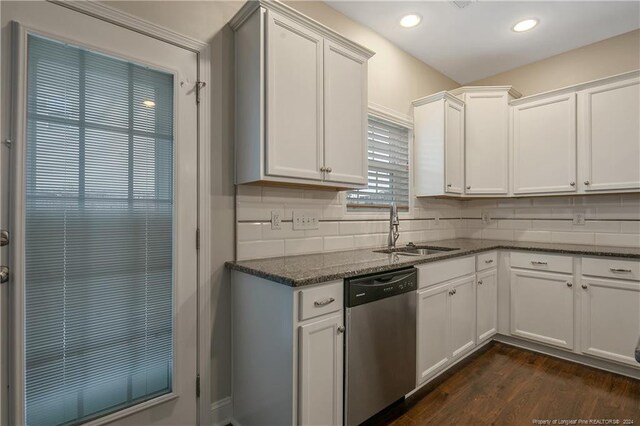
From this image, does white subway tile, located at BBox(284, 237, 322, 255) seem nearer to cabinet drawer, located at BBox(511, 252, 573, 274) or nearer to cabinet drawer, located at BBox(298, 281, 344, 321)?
cabinet drawer, located at BBox(298, 281, 344, 321)

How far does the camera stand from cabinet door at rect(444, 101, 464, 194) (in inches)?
124

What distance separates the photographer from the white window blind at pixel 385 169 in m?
2.83

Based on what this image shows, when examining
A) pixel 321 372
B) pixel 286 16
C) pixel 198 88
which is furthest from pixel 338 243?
pixel 286 16

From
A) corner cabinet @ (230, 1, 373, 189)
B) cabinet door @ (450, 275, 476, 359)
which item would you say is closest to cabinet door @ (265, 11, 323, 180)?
corner cabinet @ (230, 1, 373, 189)

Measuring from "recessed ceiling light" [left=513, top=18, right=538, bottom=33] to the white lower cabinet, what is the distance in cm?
213

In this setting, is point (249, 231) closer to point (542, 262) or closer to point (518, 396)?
point (518, 396)

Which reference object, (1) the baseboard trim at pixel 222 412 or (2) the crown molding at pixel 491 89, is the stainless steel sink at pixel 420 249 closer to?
(2) the crown molding at pixel 491 89

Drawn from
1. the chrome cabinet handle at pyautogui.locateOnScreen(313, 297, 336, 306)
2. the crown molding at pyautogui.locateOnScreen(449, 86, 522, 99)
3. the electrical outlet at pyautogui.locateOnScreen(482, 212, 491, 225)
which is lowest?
the chrome cabinet handle at pyautogui.locateOnScreen(313, 297, 336, 306)

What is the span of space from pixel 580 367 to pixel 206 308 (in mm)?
2876

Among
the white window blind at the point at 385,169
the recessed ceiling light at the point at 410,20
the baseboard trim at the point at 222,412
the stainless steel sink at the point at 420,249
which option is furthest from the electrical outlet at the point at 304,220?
the recessed ceiling light at the point at 410,20

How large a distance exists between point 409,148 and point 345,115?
1.32 metres

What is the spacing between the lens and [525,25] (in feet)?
Answer: 9.03

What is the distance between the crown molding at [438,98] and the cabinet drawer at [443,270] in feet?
4.99

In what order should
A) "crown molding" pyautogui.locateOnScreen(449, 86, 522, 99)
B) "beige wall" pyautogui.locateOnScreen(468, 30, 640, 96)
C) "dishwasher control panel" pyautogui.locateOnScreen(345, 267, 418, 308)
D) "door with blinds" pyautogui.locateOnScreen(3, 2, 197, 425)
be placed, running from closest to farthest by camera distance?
"door with blinds" pyautogui.locateOnScreen(3, 2, 197, 425) → "dishwasher control panel" pyautogui.locateOnScreen(345, 267, 418, 308) → "beige wall" pyautogui.locateOnScreen(468, 30, 640, 96) → "crown molding" pyautogui.locateOnScreen(449, 86, 522, 99)
